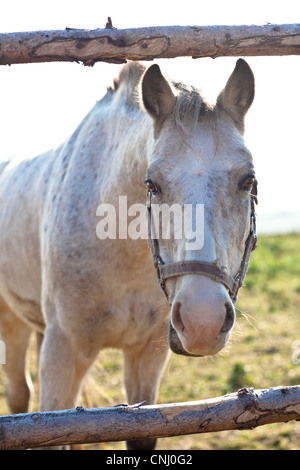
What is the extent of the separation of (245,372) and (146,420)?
4457 mm

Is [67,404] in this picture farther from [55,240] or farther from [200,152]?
[200,152]

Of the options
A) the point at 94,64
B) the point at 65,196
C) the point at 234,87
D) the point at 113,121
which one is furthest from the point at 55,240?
the point at 234,87

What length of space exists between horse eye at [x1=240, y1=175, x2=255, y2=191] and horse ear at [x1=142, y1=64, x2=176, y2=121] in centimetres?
55

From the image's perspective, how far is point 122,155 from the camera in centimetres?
327

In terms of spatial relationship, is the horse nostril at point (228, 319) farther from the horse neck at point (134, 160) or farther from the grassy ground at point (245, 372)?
the horse neck at point (134, 160)

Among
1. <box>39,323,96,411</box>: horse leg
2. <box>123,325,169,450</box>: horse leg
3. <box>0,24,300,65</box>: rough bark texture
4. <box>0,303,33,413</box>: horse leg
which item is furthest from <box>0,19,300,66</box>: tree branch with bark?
<box>0,303,33,413</box>: horse leg

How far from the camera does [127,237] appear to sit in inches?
131

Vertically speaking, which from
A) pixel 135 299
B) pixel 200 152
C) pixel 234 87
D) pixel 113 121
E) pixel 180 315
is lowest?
pixel 180 315

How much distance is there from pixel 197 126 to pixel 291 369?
447cm

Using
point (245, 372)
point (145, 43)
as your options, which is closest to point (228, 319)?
point (145, 43)

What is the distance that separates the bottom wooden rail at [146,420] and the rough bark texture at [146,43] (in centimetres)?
160

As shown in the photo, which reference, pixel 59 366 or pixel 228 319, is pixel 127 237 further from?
pixel 228 319

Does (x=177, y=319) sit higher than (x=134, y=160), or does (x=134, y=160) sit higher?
(x=134, y=160)

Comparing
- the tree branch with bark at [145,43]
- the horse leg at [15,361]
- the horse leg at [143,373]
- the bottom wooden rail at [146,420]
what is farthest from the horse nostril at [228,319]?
the horse leg at [15,361]
